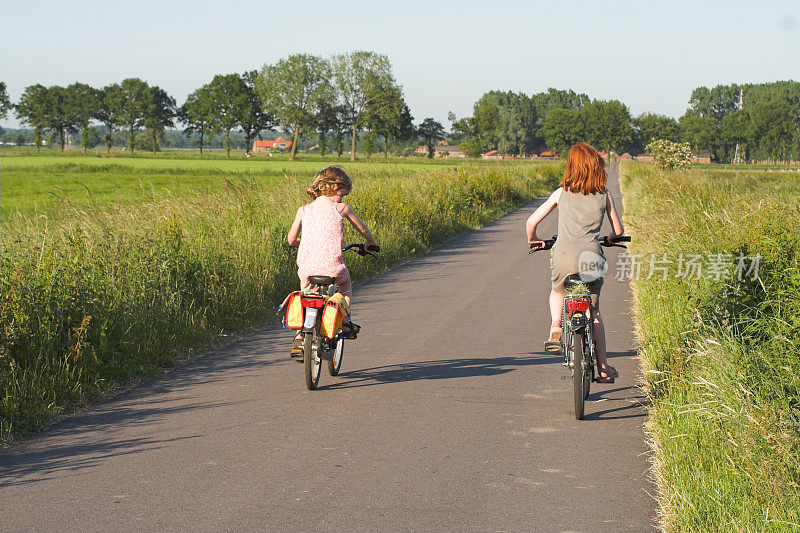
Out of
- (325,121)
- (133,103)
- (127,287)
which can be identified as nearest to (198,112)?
(133,103)

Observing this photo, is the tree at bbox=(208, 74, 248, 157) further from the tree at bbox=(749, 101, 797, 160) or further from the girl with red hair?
the girl with red hair

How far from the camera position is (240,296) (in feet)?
30.6

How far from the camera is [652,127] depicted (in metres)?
161

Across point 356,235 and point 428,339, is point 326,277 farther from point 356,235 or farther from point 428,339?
point 356,235

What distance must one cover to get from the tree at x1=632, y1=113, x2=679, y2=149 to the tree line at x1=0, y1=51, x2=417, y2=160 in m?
55.3

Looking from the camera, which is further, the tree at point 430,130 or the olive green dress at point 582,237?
the tree at point 430,130

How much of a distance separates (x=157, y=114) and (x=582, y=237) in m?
145

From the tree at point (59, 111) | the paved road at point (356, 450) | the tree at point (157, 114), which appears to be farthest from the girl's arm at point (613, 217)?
the tree at point (59, 111)

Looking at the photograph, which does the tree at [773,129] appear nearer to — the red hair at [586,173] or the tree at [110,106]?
the tree at [110,106]

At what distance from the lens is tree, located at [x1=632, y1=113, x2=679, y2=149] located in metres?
159

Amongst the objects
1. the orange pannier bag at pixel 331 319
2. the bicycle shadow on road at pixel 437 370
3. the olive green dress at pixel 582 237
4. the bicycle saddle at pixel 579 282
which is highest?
the olive green dress at pixel 582 237

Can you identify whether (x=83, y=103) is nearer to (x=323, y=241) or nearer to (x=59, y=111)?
(x=59, y=111)

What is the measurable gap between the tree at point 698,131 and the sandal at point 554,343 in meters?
167

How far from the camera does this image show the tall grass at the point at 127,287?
6.06 metres
